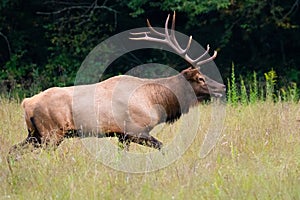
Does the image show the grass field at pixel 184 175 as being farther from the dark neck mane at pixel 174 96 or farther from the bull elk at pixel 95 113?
the dark neck mane at pixel 174 96

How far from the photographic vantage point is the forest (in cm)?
1505

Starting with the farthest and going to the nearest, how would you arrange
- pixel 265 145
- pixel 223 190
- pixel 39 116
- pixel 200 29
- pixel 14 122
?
pixel 200 29
pixel 14 122
pixel 39 116
pixel 265 145
pixel 223 190

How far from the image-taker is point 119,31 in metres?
16.2

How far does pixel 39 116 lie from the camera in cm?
733

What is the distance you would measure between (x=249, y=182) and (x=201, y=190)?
36cm

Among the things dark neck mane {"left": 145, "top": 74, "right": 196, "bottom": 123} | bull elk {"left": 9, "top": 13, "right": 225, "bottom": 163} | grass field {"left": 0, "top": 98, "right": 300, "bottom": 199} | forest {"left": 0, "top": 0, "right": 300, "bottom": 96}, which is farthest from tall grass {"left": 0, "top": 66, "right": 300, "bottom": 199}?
forest {"left": 0, "top": 0, "right": 300, "bottom": 96}

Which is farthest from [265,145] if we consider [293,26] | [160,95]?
[293,26]

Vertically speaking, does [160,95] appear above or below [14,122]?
above

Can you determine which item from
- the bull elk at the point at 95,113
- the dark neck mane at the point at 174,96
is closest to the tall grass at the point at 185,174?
the bull elk at the point at 95,113

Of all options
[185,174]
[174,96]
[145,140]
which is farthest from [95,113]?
[185,174]

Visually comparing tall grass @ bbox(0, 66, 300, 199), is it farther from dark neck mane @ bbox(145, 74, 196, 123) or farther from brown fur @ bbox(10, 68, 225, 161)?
dark neck mane @ bbox(145, 74, 196, 123)

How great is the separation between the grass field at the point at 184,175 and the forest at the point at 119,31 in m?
8.17

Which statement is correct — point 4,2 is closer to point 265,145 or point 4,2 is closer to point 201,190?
point 265,145

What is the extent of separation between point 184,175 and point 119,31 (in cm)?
1123
